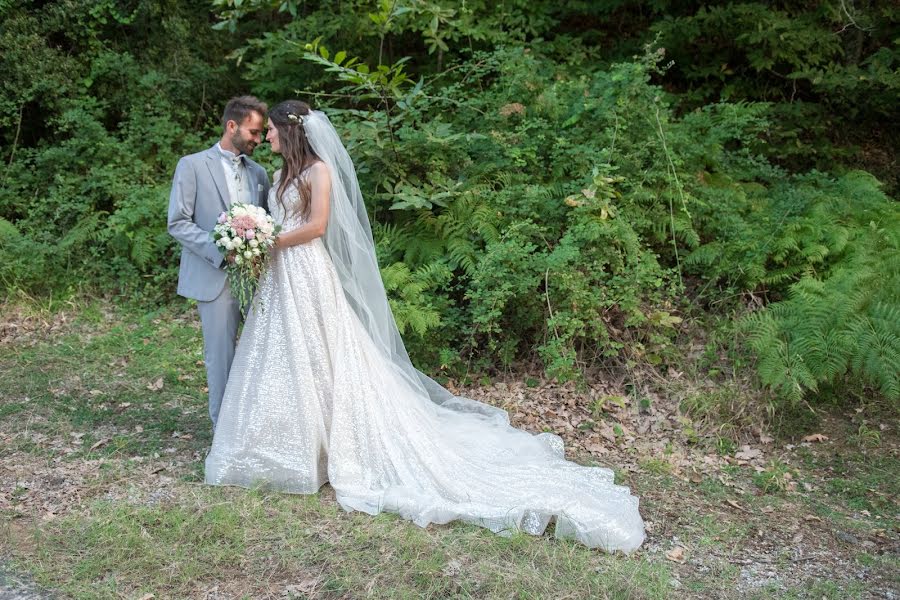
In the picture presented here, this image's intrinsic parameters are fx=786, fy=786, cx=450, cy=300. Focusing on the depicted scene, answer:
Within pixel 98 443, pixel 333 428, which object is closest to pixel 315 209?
pixel 333 428

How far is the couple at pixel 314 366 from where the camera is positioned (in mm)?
4473

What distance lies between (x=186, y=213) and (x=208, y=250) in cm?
30

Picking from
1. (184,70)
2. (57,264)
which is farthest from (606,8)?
(57,264)

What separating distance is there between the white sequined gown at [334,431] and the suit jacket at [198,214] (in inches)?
12.5

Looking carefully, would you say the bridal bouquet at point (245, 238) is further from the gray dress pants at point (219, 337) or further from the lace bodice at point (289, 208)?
the gray dress pants at point (219, 337)

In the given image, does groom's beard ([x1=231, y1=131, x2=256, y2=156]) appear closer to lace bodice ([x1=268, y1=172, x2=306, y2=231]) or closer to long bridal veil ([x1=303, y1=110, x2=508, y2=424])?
lace bodice ([x1=268, y1=172, x2=306, y2=231])

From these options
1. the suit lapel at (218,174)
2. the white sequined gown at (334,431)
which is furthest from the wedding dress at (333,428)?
the suit lapel at (218,174)

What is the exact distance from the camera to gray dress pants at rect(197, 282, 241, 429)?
477cm

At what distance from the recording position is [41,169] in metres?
9.27

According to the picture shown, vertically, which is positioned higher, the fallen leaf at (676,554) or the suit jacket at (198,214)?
the suit jacket at (198,214)

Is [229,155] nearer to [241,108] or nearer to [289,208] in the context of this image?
[241,108]

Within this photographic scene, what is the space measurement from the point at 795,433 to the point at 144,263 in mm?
6202

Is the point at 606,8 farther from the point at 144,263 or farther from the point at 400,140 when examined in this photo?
the point at 144,263

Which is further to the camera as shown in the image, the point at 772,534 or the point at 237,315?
the point at 237,315
